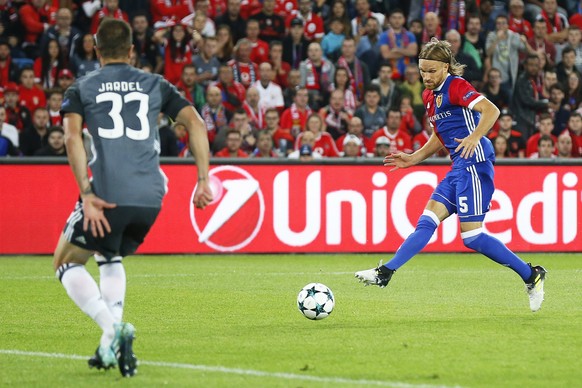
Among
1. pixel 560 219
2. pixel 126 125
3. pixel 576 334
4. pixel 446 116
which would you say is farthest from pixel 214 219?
pixel 126 125

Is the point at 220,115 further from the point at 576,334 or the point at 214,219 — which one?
the point at 576,334

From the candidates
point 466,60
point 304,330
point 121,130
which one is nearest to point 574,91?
point 466,60

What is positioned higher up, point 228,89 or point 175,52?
point 175,52

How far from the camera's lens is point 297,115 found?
61.2ft

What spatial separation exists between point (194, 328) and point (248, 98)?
33.7 feet

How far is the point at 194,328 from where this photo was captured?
29.0 ft

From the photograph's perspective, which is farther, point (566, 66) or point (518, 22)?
point (518, 22)

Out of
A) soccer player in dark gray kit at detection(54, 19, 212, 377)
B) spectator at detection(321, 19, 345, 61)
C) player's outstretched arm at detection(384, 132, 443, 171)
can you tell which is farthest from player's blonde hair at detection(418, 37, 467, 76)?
spectator at detection(321, 19, 345, 61)

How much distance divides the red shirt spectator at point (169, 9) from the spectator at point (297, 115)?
3146 millimetres

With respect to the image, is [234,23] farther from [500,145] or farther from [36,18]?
[500,145]

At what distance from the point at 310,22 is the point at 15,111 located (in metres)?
5.61

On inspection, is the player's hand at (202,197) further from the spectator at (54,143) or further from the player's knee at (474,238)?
the spectator at (54,143)

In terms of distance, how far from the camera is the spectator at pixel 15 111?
17781 millimetres

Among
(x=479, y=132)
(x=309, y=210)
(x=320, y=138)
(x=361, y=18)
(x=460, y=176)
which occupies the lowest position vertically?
(x=309, y=210)
